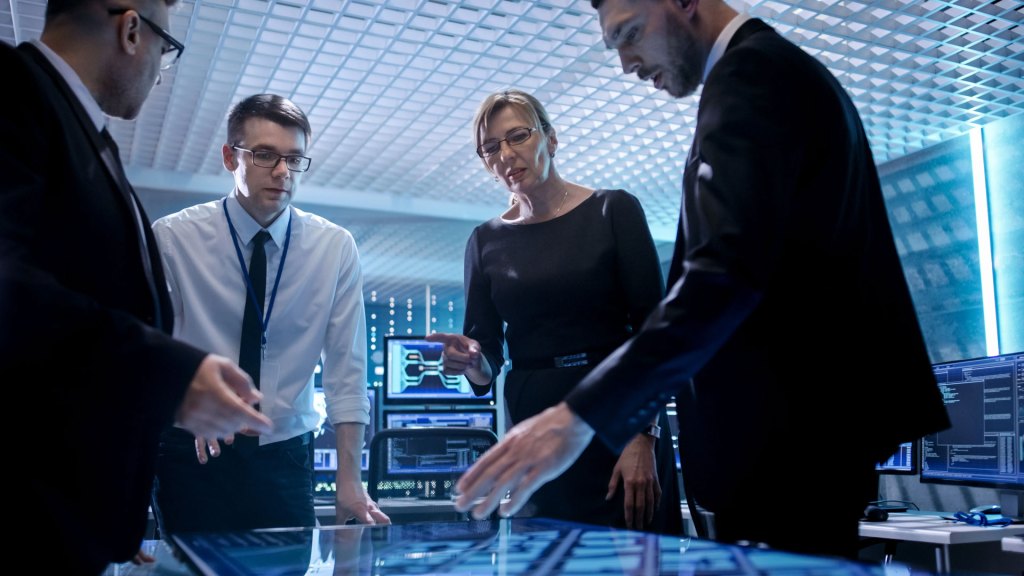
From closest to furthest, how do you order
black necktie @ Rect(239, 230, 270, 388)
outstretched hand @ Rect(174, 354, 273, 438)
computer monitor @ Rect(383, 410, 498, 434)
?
outstretched hand @ Rect(174, 354, 273, 438), black necktie @ Rect(239, 230, 270, 388), computer monitor @ Rect(383, 410, 498, 434)

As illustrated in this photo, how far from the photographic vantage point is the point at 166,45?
124 cm

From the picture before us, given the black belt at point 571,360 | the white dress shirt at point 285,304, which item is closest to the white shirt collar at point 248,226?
the white dress shirt at point 285,304

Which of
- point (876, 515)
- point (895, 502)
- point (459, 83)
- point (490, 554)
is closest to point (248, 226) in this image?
point (490, 554)

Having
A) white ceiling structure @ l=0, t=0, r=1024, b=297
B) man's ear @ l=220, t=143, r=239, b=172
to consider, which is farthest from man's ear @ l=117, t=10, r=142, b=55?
white ceiling structure @ l=0, t=0, r=1024, b=297

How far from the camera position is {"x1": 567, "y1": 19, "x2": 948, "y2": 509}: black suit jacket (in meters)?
0.96

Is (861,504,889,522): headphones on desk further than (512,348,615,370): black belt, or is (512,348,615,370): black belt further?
(861,504,889,522): headphones on desk

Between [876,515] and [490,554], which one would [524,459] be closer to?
[490,554]

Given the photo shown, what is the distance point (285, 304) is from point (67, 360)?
1.05 m

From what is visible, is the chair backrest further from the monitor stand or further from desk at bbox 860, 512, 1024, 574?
the monitor stand

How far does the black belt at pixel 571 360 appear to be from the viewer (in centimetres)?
172

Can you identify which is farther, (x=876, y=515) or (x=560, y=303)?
(x=876, y=515)

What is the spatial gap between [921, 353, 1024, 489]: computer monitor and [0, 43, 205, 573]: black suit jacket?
9.43 feet

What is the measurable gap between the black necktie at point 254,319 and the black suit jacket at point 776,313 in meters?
1.02

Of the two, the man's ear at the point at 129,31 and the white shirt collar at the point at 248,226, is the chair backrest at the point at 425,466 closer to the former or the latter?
the white shirt collar at the point at 248,226
